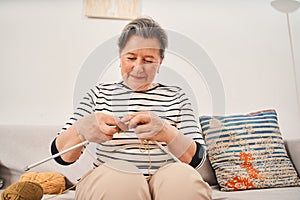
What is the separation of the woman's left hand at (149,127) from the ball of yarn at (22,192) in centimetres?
35

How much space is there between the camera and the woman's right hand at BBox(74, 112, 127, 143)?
742 mm

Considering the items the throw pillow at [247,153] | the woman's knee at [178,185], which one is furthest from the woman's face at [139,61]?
the throw pillow at [247,153]

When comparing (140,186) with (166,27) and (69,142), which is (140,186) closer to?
(69,142)

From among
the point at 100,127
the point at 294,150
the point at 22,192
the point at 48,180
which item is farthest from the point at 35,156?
the point at 294,150

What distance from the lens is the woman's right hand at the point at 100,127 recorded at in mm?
742

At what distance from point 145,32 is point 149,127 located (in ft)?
0.84

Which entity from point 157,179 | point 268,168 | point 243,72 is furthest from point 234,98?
point 157,179

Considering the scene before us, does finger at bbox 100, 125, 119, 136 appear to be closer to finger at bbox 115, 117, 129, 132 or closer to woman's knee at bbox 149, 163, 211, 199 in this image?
finger at bbox 115, 117, 129, 132

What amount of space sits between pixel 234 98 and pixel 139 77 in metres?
1.02

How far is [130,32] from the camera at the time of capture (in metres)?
0.87

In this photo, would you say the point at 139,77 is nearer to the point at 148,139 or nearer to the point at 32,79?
the point at 148,139

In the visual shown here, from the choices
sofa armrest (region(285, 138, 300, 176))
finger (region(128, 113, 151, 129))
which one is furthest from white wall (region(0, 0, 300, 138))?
finger (region(128, 113, 151, 129))

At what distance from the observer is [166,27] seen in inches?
69.6

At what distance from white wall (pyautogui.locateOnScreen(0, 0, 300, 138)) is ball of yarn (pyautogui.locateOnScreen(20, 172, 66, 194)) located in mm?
422
